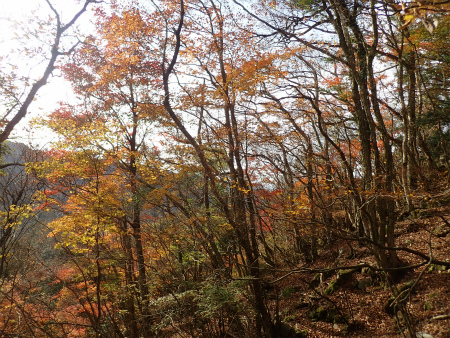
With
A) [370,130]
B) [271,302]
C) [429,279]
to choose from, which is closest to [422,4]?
[370,130]

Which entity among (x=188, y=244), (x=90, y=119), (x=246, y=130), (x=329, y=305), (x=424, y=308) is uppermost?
(x=90, y=119)

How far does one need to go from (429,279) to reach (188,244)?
20.2 ft

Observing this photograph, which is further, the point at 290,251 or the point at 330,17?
the point at 290,251

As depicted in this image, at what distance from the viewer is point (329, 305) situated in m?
7.49

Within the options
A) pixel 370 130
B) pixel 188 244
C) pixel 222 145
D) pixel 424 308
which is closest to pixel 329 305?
pixel 424 308

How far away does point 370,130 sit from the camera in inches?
235

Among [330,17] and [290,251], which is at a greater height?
[330,17]

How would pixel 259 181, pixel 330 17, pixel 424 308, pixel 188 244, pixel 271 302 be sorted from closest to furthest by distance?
1. pixel 424 308
2. pixel 330 17
3. pixel 188 244
4. pixel 271 302
5. pixel 259 181

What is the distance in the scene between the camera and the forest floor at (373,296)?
5.40 m

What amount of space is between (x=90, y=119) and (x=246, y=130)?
689 cm

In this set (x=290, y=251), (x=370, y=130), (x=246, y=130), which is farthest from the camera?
(x=290, y=251)

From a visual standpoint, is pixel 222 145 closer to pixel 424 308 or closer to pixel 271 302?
pixel 271 302

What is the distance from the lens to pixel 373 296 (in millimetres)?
6891

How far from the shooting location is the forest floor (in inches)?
213
